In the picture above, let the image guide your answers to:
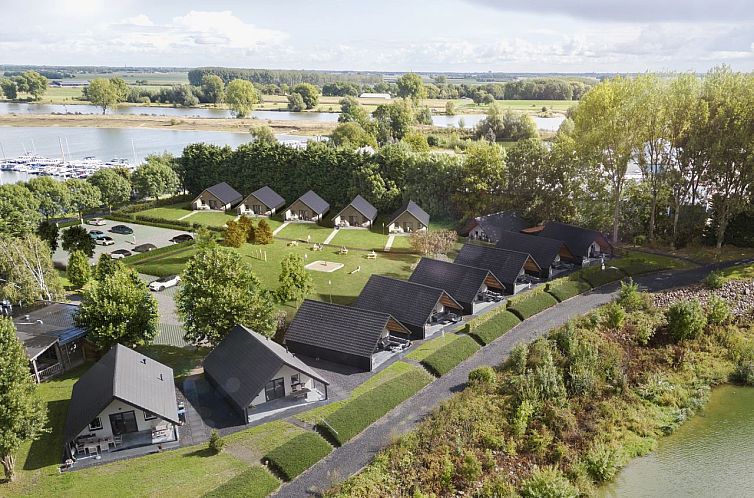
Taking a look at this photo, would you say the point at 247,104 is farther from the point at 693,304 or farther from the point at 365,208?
the point at 693,304

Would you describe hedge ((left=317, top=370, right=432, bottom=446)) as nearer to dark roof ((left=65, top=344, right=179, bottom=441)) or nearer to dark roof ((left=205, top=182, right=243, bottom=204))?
dark roof ((left=65, top=344, right=179, bottom=441))

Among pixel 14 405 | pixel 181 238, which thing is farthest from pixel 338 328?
pixel 181 238

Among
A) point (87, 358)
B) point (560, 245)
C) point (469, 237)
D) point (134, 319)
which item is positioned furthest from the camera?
point (469, 237)

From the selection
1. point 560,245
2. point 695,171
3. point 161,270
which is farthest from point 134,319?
point 695,171

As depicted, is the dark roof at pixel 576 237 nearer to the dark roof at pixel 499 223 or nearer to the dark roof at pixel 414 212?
the dark roof at pixel 499 223

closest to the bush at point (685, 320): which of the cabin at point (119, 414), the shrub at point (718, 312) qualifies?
the shrub at point (718, 312)

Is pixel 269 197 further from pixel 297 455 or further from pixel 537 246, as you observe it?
pixel 297 455
